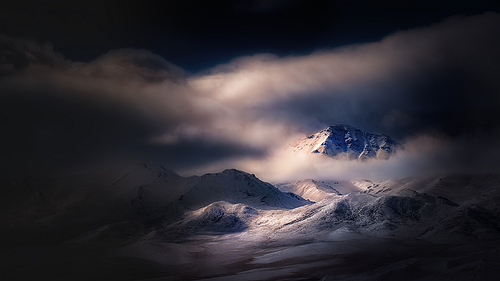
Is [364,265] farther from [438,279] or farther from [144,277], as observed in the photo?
[144,277]

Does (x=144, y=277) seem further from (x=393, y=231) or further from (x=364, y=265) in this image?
(x=393, y=231)

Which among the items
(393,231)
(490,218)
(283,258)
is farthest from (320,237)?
(490,218)

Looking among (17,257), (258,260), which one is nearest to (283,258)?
(258,260)

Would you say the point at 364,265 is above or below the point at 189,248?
below

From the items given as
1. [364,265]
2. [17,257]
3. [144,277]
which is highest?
[17,257]

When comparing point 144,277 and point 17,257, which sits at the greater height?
point 17,257

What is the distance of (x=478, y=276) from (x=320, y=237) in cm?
10538

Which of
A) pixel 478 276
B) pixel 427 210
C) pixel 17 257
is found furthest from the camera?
pixel 427 210

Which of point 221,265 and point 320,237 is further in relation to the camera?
point 320,237

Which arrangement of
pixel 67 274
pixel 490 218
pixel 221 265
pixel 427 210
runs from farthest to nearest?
pixel 427 210 < pixel 490 218 < pixel 221 265 < pixel 67 274

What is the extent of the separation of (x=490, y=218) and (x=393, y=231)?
48.0 m

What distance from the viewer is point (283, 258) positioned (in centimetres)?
12338

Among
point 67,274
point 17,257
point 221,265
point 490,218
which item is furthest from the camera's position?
point 490,218

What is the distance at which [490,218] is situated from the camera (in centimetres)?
15900
